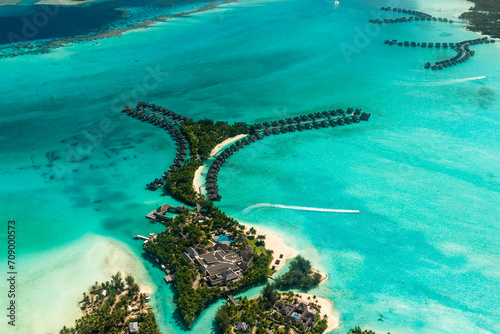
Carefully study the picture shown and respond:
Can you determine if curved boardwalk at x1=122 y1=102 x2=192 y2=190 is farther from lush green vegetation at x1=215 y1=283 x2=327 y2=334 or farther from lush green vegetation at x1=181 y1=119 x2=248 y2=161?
lush green vegetation at x1=215 y1=283 x2=327 y2=334

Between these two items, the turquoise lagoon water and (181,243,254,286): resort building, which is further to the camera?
the turquoise lagoon water

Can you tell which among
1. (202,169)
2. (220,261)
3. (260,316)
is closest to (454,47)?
(202,169)

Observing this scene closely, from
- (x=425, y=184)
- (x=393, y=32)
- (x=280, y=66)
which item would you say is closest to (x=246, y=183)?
(x=425, y=184)

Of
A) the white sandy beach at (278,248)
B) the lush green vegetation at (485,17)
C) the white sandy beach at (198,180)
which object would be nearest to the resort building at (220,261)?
the white sandy beach at (278,248)

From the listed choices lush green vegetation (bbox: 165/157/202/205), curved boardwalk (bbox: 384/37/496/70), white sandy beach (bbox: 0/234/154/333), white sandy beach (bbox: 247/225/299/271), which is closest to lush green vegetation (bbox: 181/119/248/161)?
lush green vegetation (bbox: 165/157/202/205)

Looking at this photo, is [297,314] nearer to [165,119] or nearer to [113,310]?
[113,310]

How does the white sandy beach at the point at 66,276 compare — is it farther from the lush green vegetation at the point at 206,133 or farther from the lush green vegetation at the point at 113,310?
the lush green vegetation at the point at 206,133
